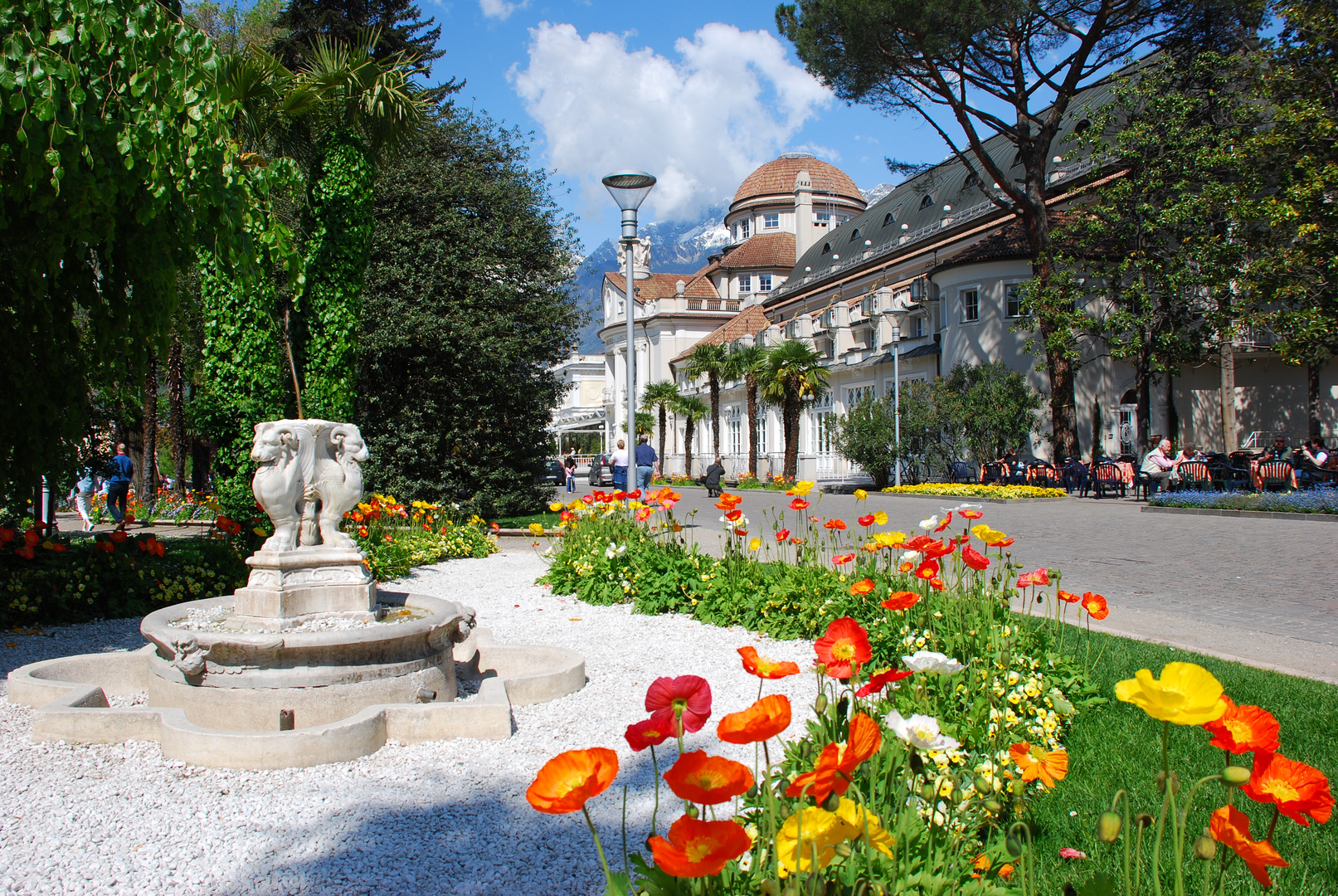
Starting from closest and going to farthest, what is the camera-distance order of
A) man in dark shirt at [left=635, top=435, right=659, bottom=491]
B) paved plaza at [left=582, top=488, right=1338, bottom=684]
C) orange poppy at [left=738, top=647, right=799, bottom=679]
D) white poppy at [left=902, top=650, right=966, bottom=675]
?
orange poppy at [left=738, top=647, right=799, bottom=679]
white poppy at [left=902, top=650, right=966, bottom=675]
paved plaza at [left=582, top=488, right=1338, bottom=684]
man in dark shirt at [left=635, top=435, right=659, bottom=491]

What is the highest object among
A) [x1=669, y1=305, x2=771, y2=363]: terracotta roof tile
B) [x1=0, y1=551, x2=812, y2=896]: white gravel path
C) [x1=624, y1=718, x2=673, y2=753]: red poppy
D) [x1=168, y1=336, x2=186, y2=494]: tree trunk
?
[x1=669, y1=305, x2=771, y2=363]: terracotta roof tile

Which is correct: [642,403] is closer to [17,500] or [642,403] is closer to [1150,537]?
[1150,537]

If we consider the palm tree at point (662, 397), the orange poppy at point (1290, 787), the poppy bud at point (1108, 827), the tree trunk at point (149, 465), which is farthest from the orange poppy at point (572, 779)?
the palm tree at point (662, 397)

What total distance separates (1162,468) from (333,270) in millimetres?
18529

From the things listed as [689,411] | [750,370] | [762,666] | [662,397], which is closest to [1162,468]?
[750,370]

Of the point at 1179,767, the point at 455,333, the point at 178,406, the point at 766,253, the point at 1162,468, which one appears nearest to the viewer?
the point at 1179,767

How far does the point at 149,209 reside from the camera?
18.0 ft

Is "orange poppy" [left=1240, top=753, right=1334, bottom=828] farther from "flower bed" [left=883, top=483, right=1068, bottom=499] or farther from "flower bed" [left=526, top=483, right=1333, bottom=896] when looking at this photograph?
"flower bed" [left=883, top=483, right=1068, bottom=499]

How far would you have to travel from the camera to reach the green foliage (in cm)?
748

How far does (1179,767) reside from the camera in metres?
3.59

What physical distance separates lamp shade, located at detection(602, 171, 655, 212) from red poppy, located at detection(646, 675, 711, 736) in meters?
11.4

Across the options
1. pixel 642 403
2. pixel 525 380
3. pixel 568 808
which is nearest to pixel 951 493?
pixel 525 380

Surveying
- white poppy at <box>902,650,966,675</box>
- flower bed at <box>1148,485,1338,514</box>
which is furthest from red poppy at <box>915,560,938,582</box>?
flower bed at <box>1148,485,1338,514</box>

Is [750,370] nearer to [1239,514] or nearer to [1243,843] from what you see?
[1239,514]
